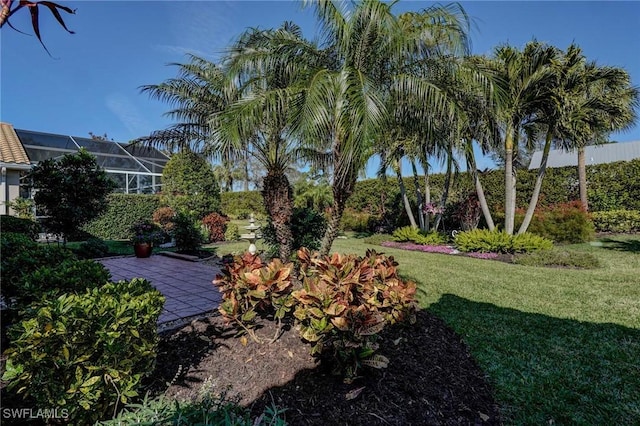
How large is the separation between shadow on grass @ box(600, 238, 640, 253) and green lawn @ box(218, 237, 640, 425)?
2192 millimetres

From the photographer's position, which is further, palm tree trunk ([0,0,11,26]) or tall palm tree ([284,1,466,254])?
tall palm tree ([284,1,466,254])

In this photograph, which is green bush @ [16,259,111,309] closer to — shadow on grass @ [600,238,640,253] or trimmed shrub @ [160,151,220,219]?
trimmed shrub @ [160,151,220,219]

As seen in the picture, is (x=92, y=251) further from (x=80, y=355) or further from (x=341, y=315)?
(x=341, y=315)

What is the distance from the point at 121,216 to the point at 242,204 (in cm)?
1313

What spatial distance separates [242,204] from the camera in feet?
89.2

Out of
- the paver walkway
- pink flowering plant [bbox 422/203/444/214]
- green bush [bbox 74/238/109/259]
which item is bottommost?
the paver walkway

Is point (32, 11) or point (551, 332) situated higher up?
point (32, 11)

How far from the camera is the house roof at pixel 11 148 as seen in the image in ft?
36.2

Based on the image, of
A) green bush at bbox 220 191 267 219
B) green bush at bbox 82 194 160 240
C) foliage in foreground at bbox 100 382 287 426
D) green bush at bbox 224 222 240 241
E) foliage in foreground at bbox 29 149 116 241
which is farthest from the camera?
green bush at bbox 220 191 267 219

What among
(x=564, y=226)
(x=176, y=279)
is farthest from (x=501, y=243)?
(x=176, y=279)

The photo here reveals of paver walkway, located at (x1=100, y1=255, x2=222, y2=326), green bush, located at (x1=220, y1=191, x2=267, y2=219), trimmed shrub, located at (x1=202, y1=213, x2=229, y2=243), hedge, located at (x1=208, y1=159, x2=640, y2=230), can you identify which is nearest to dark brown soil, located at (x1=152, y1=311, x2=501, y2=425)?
paver walkway, located at (x1=100, y1=255, x2=222, y2=326)

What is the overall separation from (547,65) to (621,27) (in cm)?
164

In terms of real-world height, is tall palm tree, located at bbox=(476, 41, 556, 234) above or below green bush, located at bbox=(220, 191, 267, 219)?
above

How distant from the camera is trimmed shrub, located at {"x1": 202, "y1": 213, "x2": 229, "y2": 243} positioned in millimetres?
13594
